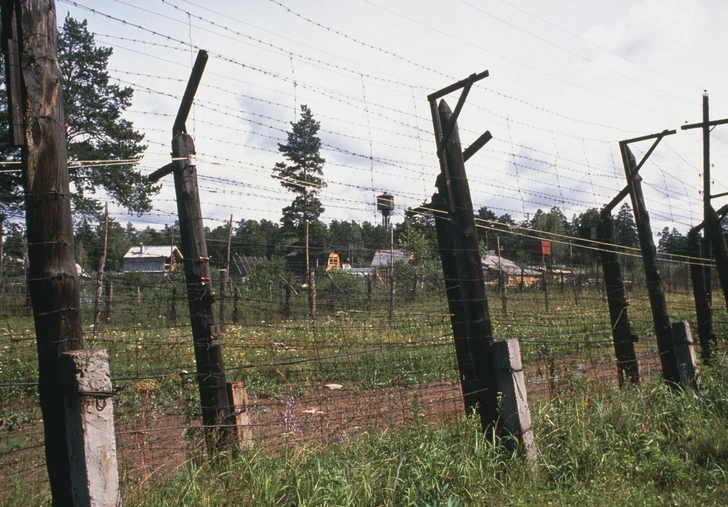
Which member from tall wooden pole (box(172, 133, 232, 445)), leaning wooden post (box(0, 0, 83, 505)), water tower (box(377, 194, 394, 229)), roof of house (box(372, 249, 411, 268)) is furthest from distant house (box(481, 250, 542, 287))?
leaning wooden post (box(0, 0, 83, 505))

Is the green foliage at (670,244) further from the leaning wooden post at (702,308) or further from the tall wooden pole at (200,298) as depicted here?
the tall wooden pole at (200,298)

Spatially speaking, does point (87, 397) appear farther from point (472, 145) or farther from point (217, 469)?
point (472, 145)

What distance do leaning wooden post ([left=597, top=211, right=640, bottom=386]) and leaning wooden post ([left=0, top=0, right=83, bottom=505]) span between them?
582 cm

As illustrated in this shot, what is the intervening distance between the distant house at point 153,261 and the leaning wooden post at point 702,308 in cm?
680

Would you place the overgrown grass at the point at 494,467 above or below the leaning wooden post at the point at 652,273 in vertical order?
below

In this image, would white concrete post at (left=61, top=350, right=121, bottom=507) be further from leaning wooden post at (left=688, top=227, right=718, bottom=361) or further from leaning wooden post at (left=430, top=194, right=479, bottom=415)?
leaning wooden post at (left=688, top=227, right=718, bottom=361)

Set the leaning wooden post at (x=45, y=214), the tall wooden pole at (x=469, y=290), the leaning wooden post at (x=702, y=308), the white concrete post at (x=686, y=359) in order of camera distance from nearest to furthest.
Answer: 1. the leaning wooden post at (x=45, y=214)
2. the tall wooden pole at (x=469, y=290)
3. the white concrete post at (x=686, y=359)
4. the leaning wooden post at (x=702, y=308)

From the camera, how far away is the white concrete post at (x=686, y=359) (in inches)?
267

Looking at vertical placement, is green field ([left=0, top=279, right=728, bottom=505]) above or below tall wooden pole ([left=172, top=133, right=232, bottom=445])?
below

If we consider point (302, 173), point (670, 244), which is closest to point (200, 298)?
point (302, 173)

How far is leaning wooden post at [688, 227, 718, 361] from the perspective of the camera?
8521mm

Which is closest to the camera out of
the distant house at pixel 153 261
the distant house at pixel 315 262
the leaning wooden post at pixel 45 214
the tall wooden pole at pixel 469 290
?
the leaning wooden post at pixel 45 214

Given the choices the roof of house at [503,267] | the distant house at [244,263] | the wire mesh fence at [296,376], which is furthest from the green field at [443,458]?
the roof of house at [503,267]

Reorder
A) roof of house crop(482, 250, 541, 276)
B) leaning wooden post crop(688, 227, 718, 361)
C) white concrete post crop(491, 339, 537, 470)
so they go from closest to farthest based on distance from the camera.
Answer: white concrete post crop(491, 339, 537, 470)
leaning wooden post crop(688, 227, 718, 361)
roof of house crop(482, 250, 541, 276)
